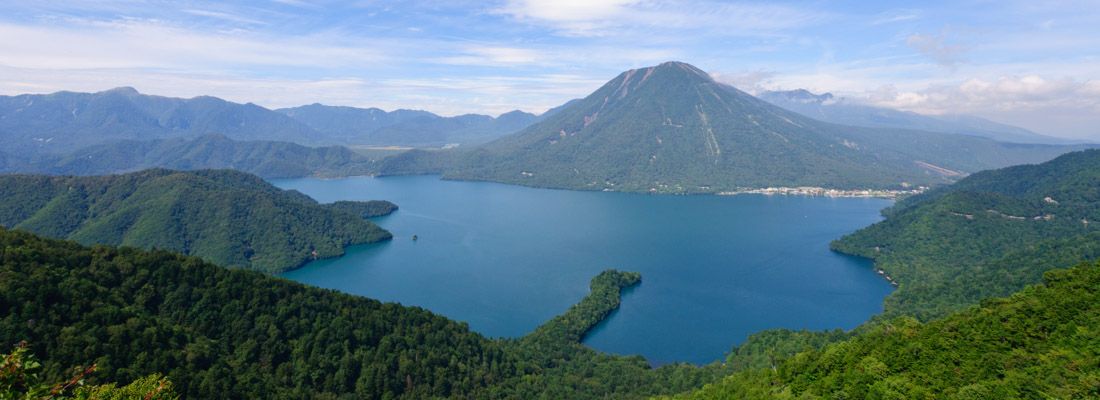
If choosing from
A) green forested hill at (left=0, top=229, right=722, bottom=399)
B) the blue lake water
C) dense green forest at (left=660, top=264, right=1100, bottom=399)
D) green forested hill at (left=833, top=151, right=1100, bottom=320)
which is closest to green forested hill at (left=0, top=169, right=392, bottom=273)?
the blue lake water

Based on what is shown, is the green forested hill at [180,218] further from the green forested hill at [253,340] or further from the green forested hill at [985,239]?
the green forested hill at [985,239]

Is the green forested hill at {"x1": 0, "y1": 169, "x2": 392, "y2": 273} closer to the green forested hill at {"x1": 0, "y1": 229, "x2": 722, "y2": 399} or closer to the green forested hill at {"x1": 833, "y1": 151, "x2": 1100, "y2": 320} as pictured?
the green forested hill at {"x1": 0, "y1": 229, "x2": 722, "y2": 399}

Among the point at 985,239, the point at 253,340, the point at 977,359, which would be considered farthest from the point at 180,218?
the point at 985,239

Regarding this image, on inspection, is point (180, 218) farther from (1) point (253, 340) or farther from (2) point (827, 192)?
(2) point (827, 192)

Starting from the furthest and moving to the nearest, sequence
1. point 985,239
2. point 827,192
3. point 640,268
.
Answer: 1. point 827,192
2. point 640,268
3. point 985,239

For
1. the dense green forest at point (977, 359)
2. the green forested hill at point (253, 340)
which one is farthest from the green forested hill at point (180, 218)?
the dense green forest at point (977, 359)
